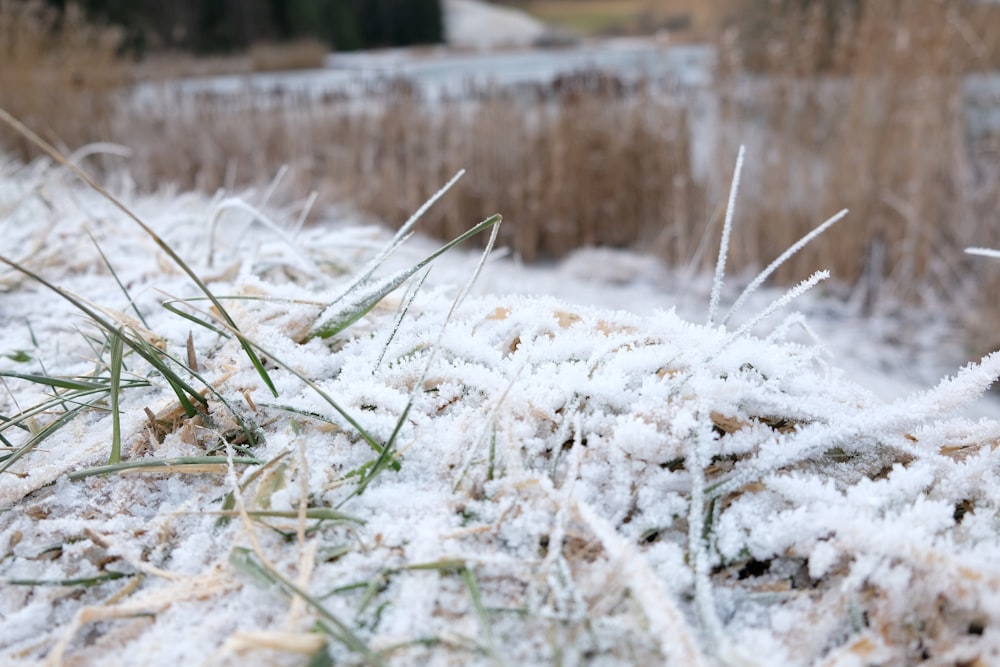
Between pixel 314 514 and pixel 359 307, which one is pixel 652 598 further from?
pixel 359 307

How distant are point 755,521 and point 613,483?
118 millimetres

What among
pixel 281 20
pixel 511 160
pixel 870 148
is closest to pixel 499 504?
pixel 870 148

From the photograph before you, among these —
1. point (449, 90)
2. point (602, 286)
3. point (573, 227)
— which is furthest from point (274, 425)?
point (449, 90)

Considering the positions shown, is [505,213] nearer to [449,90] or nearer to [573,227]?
[573,227]

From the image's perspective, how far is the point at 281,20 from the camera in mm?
26203

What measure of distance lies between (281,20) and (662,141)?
2561 cm

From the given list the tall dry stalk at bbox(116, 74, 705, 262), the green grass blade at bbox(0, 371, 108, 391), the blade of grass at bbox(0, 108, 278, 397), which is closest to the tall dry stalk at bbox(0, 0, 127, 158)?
the tall dry stalk at bbox(116, 74, 705, 262)

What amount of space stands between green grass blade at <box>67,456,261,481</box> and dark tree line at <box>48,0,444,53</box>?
20.0 m

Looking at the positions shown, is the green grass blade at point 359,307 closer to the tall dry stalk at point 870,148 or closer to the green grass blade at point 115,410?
the green grass blade at point 115,410

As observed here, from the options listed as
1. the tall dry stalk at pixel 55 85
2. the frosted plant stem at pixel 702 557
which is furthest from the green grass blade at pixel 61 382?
the tall dry stalk at pixel 55 85

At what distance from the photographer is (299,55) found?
20.5 m

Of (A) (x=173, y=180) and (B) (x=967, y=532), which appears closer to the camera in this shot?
(B) (x=967, y=532)

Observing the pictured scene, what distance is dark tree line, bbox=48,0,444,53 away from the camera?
2195 cm

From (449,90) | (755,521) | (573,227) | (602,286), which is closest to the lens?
(755,521)
